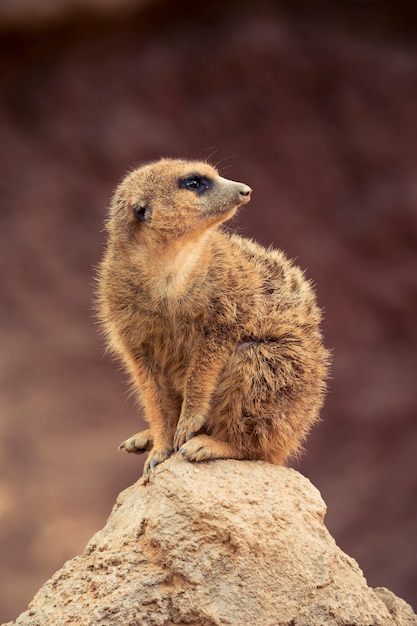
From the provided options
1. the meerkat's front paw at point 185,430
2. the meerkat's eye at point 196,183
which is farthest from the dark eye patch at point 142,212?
the meerkat's front paw at point 185,430

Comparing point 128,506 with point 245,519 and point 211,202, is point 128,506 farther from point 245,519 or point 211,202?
point 211,202

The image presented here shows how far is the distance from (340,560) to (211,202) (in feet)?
3.82

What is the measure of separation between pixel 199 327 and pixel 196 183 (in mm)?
462

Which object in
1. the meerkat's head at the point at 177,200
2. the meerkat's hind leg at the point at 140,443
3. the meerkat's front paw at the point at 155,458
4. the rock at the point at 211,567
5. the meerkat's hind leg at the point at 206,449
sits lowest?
the rock at the point at 211,567

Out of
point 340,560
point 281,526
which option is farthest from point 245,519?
point 340,560

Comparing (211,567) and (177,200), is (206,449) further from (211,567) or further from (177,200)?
(177,200)

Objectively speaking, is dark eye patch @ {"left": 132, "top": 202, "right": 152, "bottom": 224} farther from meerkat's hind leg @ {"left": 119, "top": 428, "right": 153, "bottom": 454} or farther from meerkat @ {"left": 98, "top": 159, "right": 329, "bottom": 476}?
meerkat's hind leg @ {"left": 119, "top": 428, "right": 153, "bottom": 454}

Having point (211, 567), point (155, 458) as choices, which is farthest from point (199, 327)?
point (211, 567)

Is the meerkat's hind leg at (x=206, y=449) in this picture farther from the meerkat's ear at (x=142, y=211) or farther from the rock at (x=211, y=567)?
the meerkat's ear at (x=142, y=211)

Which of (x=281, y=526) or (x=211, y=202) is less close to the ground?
(x=211, y=202)

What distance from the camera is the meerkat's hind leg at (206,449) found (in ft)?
9.49

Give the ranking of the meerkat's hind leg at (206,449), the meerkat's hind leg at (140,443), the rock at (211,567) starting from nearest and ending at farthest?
the rock at (211,567), the meerkat's hind leg at (206,449), the meerkat's hind leg at (140,443)

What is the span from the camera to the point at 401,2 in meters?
5.02

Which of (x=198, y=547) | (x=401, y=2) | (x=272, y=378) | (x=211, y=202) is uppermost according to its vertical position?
(x=401, y=2)
